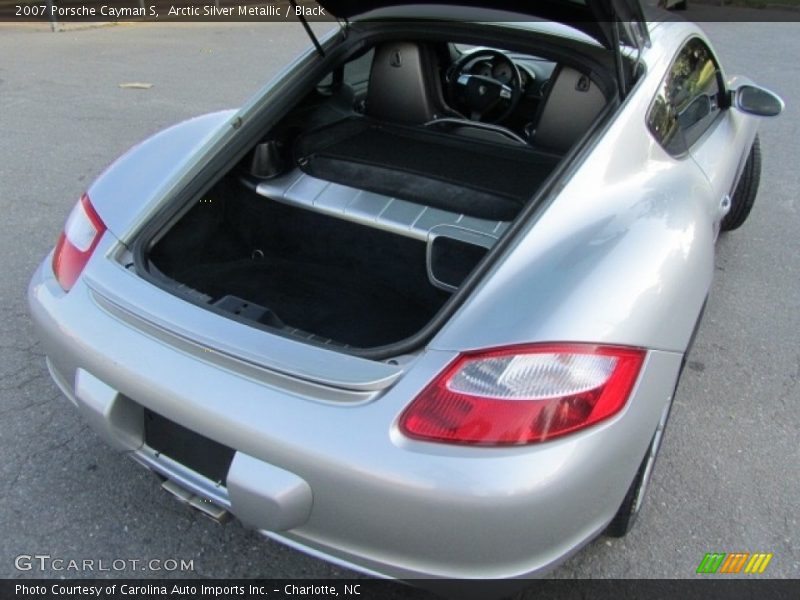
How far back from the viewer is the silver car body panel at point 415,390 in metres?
1.42

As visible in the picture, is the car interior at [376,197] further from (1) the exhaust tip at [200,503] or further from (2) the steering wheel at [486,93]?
(1) the exhaust tip at [200,503]

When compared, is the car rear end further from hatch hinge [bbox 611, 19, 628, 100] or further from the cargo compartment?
hatch hinge [bbox 611, 19, 628, 100]

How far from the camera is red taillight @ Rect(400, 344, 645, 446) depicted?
1448 mm

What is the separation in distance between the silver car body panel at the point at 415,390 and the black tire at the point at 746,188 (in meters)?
2.04

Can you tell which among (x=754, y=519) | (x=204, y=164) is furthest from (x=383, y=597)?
(x=204, y=164)

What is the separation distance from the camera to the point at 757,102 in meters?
2.85

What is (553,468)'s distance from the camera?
1417mm

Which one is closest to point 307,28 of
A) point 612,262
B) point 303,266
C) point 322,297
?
point 303,266

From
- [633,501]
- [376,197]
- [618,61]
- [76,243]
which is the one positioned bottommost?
[633,501]

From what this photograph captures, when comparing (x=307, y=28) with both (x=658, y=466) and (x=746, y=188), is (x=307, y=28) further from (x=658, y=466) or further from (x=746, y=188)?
(x=746, y=188)

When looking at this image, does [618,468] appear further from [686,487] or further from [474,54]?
[474,54]

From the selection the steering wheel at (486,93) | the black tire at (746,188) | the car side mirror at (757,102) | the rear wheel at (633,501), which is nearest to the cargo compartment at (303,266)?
the rear wheel at (633,501)

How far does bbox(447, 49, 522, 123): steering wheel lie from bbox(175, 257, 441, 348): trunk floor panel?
102 cm

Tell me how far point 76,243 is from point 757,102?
103 inches
